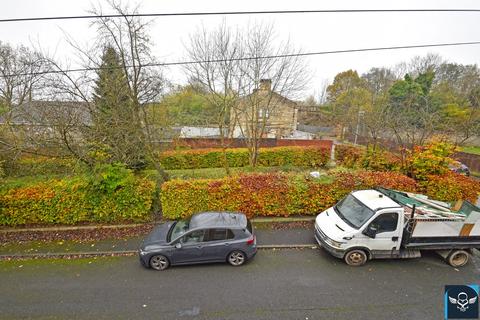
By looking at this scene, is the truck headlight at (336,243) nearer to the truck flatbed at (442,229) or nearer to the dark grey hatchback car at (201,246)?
the truck flatbed at (442,229)

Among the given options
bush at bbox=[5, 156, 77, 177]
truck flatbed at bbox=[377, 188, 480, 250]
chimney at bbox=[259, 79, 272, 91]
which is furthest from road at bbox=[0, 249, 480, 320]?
chimney at bbox=[259, 79, 272, 91]

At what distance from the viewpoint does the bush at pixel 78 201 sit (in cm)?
799

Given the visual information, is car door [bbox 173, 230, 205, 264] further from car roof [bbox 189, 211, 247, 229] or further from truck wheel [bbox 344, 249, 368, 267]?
truck wheel [bbox 344, 249, 368, 267]

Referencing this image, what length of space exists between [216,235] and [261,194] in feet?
9.68

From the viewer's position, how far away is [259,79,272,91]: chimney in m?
14.1

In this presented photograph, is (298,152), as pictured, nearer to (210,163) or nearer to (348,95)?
(210,163)

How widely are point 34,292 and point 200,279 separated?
3.93 metres

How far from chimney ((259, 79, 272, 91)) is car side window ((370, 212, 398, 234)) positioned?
34.5 feet

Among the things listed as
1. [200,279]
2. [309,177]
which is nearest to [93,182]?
[200,279]

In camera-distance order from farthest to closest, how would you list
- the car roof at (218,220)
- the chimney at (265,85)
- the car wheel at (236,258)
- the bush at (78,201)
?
the chimney at (265,85)
the bush at (78,201)
the car roof at (218,220)
the car wheel at (236,258)

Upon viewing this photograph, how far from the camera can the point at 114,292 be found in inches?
212

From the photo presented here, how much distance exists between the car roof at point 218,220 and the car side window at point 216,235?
13cm

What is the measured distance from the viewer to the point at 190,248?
6.11m

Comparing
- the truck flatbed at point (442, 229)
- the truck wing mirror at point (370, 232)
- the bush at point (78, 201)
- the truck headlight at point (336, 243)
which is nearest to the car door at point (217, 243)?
the truck headlight at point (336, 243)
